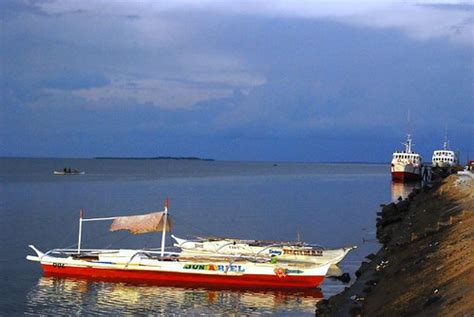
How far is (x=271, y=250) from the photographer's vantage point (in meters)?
36.6

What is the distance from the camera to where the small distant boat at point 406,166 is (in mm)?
125812

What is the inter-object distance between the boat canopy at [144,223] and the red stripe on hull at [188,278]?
2607mm

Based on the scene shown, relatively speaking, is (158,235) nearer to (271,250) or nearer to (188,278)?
(271,250)

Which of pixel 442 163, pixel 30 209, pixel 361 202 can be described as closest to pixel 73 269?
pixel 30 209

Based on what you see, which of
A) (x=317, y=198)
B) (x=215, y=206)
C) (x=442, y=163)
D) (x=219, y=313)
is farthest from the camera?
(x=442, y=163)

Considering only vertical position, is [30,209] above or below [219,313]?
above

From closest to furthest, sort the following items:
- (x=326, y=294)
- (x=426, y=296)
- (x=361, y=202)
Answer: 1. (x=426, y=296)
2. (x=326, y=294)
3. (x=361, y=202)

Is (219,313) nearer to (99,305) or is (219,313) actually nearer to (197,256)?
(99,305)

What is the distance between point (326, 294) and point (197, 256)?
301 inches

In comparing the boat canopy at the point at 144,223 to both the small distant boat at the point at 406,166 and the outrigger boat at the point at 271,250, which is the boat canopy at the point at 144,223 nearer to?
the outrigger boat at the point at 271,250

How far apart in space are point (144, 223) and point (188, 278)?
14.5 ft

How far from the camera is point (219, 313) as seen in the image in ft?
87.9

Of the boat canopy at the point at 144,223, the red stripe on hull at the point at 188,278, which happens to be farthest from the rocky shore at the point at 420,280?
the boat canopy at the point at 144,223

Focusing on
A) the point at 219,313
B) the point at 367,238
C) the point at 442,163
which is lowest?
the point at 219,313
